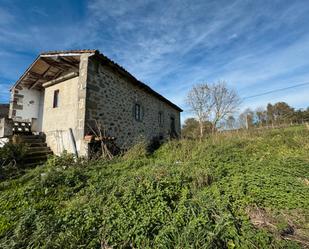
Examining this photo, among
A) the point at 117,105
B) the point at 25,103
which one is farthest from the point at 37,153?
the point at 25,103

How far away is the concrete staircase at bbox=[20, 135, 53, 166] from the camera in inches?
275

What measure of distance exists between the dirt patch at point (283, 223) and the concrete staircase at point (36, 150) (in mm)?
7029

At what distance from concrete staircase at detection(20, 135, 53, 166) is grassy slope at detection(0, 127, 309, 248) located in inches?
81.3

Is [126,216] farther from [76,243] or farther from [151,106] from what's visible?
[151,106]

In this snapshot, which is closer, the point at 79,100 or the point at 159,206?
the point at 159,206

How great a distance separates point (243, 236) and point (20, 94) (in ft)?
39.5

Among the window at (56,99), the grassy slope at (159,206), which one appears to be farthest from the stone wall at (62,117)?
the grassy slope at (159,206)

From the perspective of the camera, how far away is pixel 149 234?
8.72ft

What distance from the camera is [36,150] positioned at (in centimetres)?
773

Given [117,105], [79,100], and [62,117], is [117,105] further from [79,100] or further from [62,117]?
[62,117]

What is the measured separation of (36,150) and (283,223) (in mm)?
8522

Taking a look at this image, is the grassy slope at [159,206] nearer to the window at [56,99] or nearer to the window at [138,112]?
the window at [56,99]

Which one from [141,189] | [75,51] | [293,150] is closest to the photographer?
[141,189]

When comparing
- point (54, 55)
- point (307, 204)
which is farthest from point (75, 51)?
point (307, 204)
